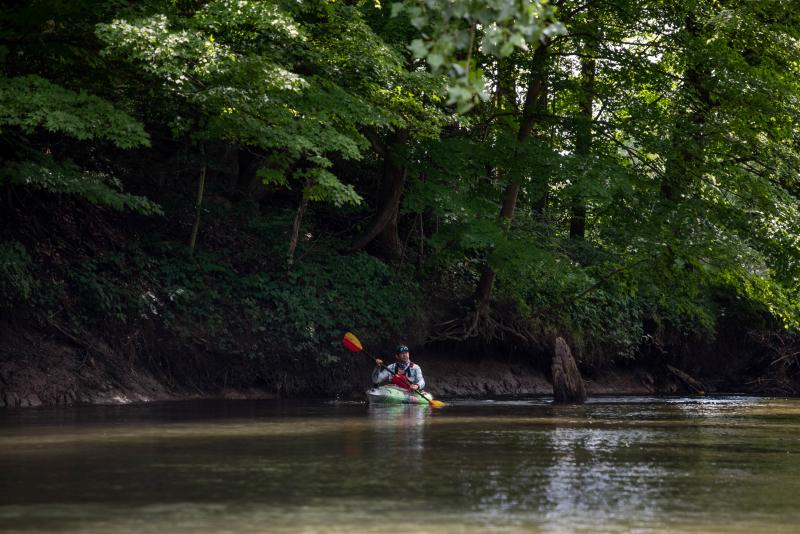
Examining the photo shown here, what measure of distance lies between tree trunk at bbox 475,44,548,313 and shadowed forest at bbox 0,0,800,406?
0.24ft

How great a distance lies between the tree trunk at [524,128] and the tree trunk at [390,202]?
82.3 inches

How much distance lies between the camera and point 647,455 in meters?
11.3

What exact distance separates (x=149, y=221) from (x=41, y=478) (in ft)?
45.1

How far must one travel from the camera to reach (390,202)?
2417 cm

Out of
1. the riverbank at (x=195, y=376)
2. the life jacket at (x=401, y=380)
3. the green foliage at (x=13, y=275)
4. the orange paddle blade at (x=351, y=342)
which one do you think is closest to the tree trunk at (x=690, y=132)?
the riverbank at (x=195, y=376)

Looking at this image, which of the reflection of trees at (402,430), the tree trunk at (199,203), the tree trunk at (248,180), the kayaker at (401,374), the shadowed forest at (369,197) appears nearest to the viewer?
the reflection of trees at (402,430)

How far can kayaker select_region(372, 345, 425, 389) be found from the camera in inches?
790

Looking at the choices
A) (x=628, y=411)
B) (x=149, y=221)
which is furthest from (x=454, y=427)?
(x=149, y=221)

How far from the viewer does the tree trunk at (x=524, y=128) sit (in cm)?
2334

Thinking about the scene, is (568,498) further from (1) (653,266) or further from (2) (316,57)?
(1) (653,266)

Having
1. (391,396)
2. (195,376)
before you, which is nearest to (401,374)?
(391,396)

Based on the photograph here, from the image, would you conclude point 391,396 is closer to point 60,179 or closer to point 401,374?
point 401,374

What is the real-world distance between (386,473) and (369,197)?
17.2m

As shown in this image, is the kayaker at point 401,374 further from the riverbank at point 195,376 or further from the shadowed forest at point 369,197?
the riverbank at point 195,376
